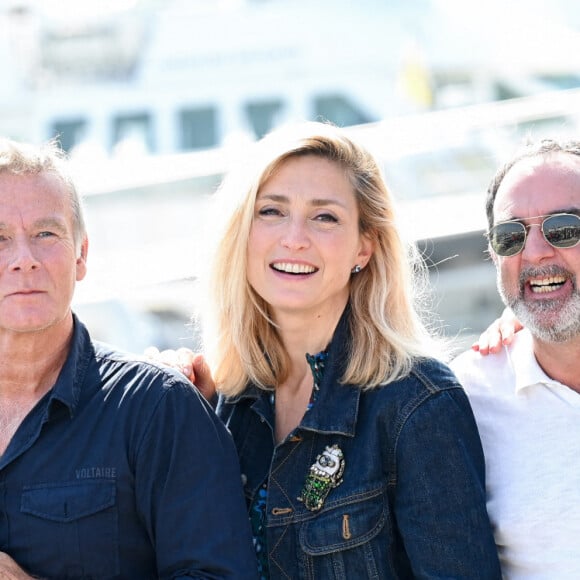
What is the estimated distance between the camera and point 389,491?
2.91 metres

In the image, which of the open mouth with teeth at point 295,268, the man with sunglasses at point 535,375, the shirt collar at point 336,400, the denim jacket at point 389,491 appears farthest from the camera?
the open mouth with teeth at point 295,268

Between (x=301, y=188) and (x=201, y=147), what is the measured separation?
17.3 metres

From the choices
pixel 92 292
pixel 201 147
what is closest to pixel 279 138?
pixel 92 292

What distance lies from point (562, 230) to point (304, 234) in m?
0.81

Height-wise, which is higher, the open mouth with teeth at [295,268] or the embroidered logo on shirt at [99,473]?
the open mouth with teeth at [295,268]

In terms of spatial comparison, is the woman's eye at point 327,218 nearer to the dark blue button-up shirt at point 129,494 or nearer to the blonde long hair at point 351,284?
the blonde long hair at point 351,284

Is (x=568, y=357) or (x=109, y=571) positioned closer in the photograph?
(x=109, y=571)

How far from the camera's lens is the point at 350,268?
11.0 feet

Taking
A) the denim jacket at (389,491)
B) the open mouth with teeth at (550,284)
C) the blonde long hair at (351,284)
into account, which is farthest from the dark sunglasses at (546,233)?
the denim jacket at (389,491)

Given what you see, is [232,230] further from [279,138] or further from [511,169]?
[511,169]

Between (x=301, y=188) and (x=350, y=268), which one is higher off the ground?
(x=301, y=188)

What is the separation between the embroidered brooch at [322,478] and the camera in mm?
2939

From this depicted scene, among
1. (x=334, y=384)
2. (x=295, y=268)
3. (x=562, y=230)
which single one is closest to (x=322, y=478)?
(x=334, y=384)

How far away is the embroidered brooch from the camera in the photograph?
2939 mm
